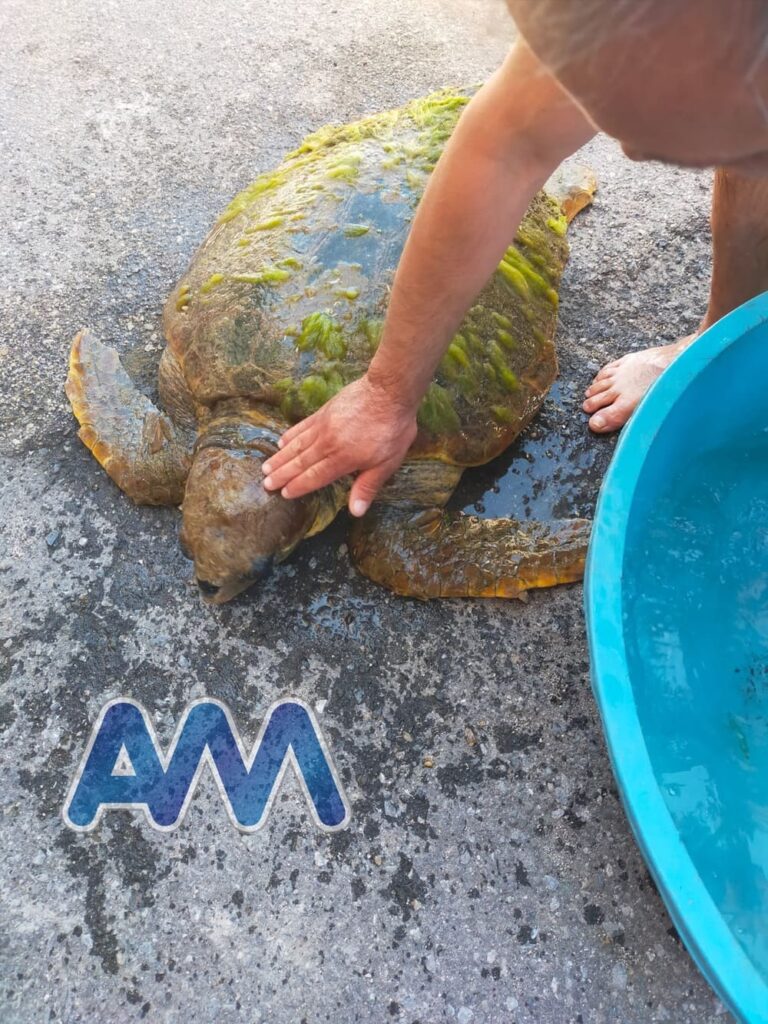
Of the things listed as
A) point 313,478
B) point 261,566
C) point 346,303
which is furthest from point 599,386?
point 261,566

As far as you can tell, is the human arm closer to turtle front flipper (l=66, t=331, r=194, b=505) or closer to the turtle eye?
the turtle eye

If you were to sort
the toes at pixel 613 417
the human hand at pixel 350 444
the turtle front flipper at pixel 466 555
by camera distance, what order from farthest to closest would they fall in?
1. the toes at pixel 613 417
2. the turtle front flipper at pixel 466 555
3. the human hand at pixel 350 444

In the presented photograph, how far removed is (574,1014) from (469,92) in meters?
2.24

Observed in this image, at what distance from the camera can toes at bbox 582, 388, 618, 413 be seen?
189 centimetres

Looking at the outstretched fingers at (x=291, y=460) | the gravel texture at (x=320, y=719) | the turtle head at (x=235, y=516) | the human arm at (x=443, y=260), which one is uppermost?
the human arm at (x=443, y=260)

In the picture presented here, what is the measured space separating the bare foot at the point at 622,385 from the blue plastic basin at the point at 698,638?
0.84ft

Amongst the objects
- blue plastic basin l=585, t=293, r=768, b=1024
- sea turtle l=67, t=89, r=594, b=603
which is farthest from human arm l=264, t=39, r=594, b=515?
blue plastic basin l=585, t=293, r=768, b=1024

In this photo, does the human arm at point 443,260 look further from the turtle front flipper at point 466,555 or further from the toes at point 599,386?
the toes at point 599,386

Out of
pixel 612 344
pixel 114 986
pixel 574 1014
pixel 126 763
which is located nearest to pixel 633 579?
pixel 574 1014

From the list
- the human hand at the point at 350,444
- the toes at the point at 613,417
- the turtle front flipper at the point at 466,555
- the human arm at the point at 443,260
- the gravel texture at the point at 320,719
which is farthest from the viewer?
the toes at the point at 613,417

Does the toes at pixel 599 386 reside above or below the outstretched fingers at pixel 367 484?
below

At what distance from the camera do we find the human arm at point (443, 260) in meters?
0.99

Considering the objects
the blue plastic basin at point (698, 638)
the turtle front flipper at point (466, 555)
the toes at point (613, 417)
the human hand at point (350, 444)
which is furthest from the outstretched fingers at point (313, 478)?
the toes at point (613, 417)

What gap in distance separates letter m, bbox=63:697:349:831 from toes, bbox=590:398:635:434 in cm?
103
